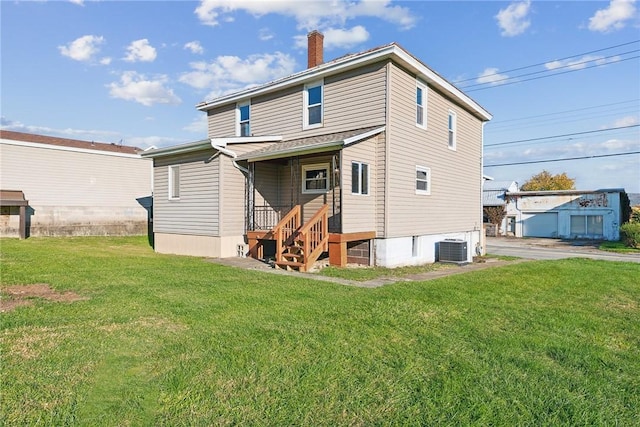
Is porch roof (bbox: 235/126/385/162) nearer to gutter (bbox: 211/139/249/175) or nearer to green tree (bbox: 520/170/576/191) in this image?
gutter (bbox: 211/139/249/175)

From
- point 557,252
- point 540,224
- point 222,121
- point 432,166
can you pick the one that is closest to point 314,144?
point 432,166

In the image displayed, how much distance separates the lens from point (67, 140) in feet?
75.8

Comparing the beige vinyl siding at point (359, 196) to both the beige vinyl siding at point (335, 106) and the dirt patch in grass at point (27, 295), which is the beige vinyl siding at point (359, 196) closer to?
the beige vinyl siding at point (335, 106)

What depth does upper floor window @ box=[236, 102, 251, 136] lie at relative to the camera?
15.4 meters

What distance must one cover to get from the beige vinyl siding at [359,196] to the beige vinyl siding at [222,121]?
675 centimetres

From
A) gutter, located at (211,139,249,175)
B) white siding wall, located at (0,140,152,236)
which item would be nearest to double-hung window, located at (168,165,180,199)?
gutter, located at (211,139,249,175)

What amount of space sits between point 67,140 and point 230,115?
523 inches

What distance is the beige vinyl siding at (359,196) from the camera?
35.0 feet

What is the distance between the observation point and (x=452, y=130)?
1567cm

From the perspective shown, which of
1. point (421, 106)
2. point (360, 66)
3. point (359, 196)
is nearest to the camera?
point (359, 196)

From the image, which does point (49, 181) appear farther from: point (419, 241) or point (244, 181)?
point (419, 241)

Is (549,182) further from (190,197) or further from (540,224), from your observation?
(190,197)

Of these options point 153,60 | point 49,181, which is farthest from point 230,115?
point 49,181

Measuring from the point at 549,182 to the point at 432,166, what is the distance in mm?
53747
